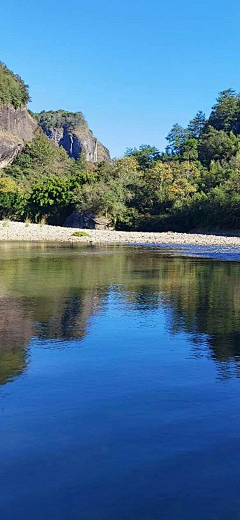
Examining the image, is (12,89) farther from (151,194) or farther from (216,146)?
(151,194)

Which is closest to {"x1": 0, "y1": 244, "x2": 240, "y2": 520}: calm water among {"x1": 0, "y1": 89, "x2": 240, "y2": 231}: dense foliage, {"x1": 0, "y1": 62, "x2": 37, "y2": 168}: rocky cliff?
{"x1": 0, "y1": 89, "x2": 240, "y2": 231}: dense foliage

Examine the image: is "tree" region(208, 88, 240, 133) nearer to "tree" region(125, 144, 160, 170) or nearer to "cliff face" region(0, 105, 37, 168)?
"tree" region(125, 144, 160, 170)

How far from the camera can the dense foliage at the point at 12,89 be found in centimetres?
10719

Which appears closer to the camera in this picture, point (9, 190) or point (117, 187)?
point (117, 187)

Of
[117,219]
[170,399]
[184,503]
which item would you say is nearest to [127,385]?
[170,399]

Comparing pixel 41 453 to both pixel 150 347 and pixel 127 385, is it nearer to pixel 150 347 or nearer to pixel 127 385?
pixel 127 385

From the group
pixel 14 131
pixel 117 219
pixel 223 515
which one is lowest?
pixel 223 515

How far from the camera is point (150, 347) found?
30.2 ft

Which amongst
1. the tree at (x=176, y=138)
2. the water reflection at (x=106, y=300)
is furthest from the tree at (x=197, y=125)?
the water reflection at (x=106, y=300)

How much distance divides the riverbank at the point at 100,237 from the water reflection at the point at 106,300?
20.5m

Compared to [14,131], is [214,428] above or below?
below

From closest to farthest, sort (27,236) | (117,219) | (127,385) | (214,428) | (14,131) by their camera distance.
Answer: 1. (214,428)
2. (127,385)
3. (27,236)
4. (117,219)
5. (14,131)

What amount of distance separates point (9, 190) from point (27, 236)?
98.9 feet

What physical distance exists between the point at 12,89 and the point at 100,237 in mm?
69667
